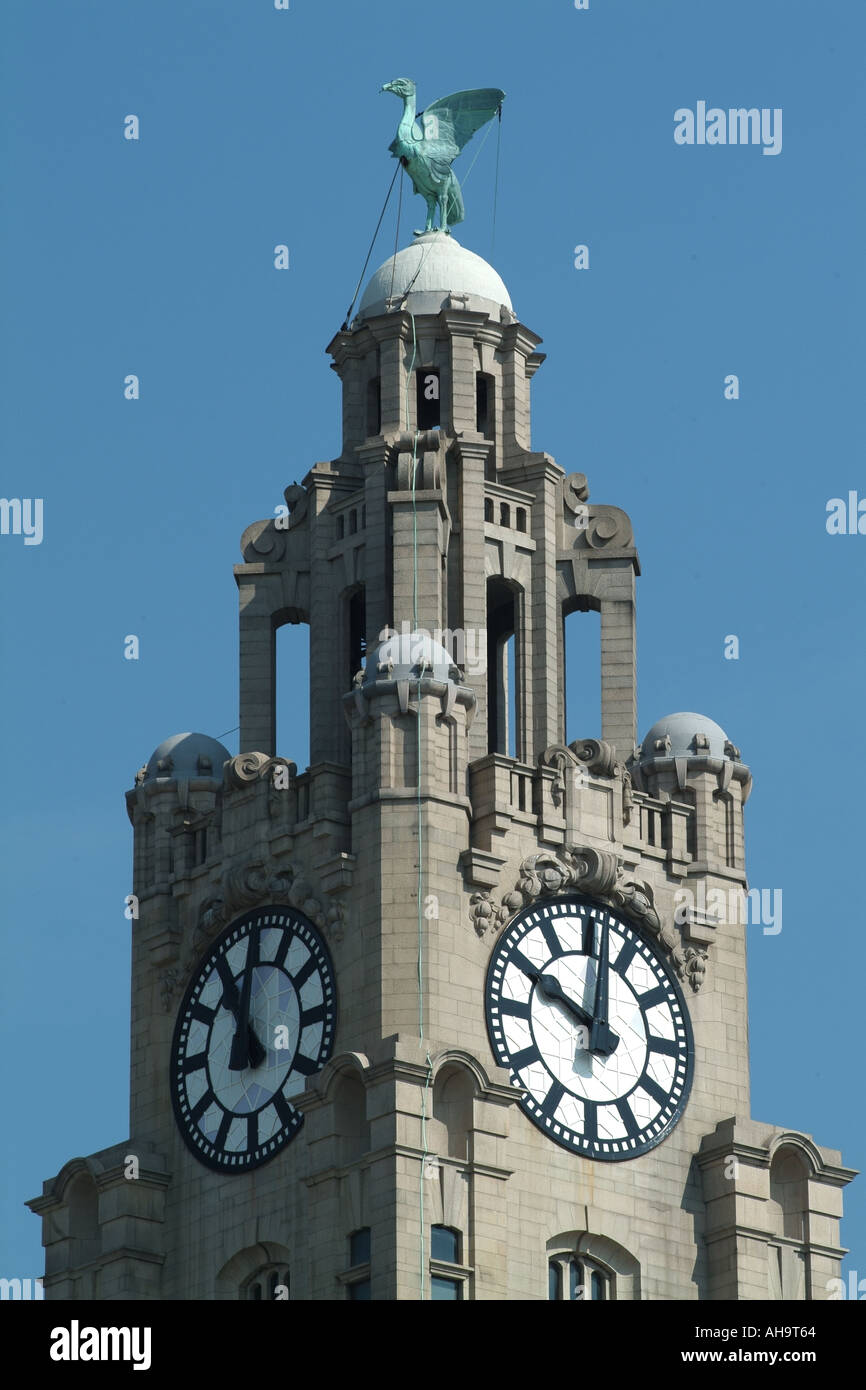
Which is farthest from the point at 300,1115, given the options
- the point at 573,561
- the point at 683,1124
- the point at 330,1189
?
the point at 573,561

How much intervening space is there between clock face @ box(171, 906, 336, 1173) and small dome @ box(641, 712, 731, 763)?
7.17 meters

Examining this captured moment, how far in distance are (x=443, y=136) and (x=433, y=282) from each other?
310 centimetres

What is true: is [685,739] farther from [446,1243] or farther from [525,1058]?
[446,1243]

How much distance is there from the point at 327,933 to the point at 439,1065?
12.8 ft

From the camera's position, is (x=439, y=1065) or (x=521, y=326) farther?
(x=521, y=326)

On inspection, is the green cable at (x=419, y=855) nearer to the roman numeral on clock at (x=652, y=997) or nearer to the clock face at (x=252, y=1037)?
the clock face at (x=252, y=1037)

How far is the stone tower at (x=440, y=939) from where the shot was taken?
70812mm

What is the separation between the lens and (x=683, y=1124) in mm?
73938

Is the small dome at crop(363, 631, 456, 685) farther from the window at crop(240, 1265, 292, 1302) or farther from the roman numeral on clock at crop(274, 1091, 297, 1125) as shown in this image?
the window at crop(240, 1265, 292, 1302)

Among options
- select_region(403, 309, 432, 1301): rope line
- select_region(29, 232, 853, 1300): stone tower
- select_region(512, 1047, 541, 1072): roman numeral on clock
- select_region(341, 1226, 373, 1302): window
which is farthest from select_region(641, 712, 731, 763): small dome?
select_region(341, 1226, 373, 1302): window

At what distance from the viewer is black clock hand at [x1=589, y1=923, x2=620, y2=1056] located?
2867 inches

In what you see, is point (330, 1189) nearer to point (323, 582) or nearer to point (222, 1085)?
point (222, 1085)

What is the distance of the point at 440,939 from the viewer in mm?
71812
